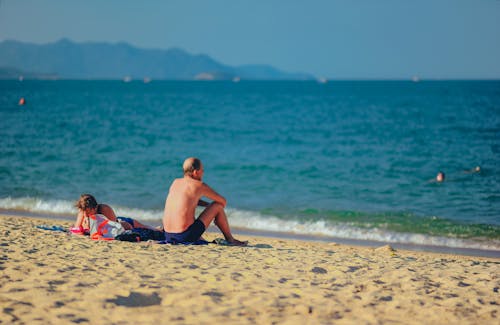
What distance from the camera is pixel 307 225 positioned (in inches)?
510

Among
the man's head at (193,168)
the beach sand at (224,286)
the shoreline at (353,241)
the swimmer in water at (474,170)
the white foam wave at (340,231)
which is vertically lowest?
the beach sand at (224,286)

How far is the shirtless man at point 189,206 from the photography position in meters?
7.98

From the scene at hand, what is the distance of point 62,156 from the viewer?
72.8 ft

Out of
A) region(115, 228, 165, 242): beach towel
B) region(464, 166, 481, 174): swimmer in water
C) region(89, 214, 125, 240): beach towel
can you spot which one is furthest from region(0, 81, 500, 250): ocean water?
region(89, 214, 125, 240): beach towel

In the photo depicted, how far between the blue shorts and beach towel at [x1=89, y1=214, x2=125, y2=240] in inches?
32.0

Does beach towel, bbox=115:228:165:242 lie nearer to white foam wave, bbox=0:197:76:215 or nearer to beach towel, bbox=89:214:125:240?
beach towel, bbox=89:214:125:240

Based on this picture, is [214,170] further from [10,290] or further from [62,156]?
[10,290]

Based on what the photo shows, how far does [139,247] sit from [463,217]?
8.69 meters

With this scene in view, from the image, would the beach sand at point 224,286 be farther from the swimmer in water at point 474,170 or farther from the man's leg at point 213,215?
the swimmer in water at point 474,170

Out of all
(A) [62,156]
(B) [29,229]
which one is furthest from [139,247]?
(A) [62,156]

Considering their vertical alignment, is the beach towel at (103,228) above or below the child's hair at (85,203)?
below

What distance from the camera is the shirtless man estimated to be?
798 cm

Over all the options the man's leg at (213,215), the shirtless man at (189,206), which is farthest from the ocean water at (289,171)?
the shirtless man at (189,206)

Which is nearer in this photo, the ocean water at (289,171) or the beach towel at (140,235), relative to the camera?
the beach towel at (140,235)
